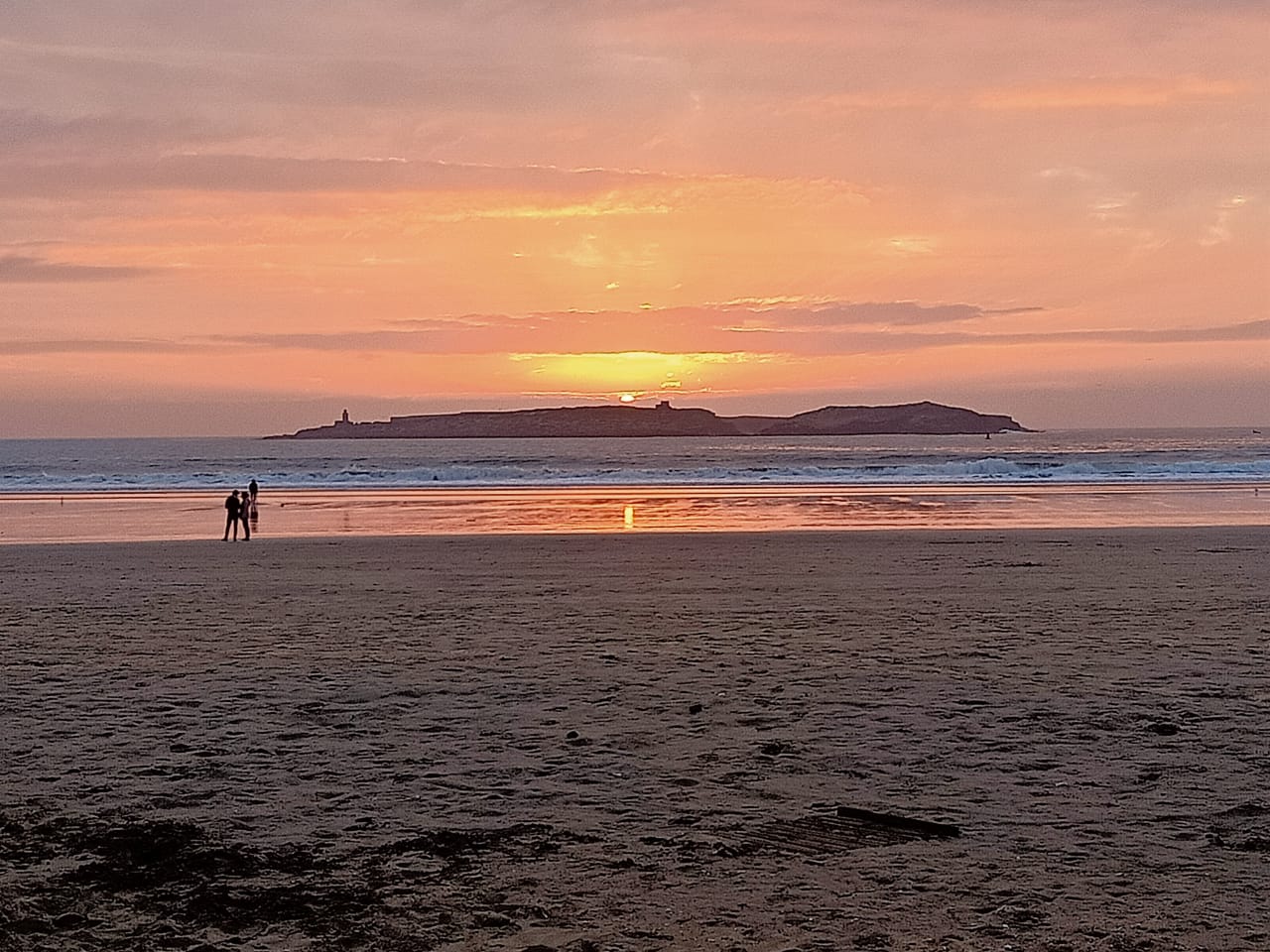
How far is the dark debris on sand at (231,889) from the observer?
14.5 feet

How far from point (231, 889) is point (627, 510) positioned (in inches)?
1212

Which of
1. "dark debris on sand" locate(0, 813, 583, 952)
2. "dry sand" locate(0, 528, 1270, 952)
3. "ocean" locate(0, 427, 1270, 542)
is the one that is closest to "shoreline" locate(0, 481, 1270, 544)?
"ocean" locate(0, 427, 1270, 542)

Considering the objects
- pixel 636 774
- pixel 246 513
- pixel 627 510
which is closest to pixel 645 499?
pixel 627 510

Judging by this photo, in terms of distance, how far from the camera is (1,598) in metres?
14.9

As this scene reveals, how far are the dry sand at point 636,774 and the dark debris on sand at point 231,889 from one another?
0.02 meters

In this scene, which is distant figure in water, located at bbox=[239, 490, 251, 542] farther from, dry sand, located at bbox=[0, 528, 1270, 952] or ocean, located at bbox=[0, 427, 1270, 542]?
dry sand, located at bbox=[0, 528, 1270, 952]

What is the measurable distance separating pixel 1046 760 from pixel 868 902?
2.46 metres

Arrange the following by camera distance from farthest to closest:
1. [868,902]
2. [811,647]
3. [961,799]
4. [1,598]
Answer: [1,598], [811,647], [961,799], [868,902]

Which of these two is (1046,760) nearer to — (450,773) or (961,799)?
(961,799)

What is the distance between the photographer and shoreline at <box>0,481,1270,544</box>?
28.2 meters

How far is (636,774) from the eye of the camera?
21.5 ft

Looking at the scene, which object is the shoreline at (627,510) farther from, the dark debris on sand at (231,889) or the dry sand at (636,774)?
the dark debris on sand at (231,889)

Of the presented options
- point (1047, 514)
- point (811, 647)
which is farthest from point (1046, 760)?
point (1047, 514)

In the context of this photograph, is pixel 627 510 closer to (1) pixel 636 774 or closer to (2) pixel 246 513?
(2) pixel 246 513
